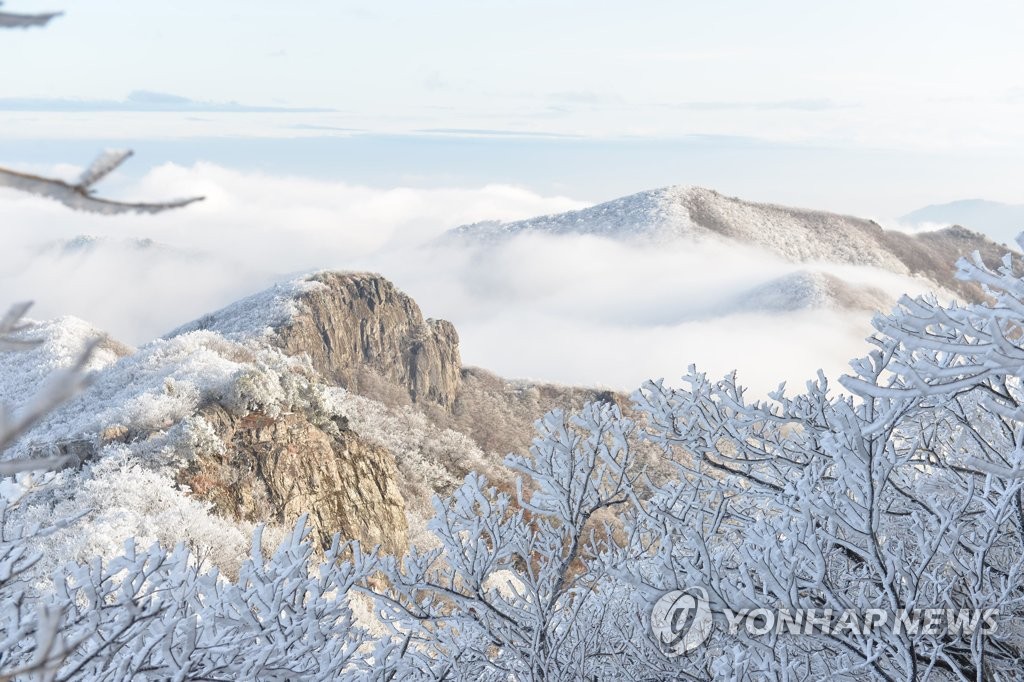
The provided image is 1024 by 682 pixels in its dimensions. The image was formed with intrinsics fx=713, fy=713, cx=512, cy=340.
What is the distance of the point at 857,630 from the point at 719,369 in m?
74.3

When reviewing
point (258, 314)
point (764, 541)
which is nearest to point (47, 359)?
point (258, 314)

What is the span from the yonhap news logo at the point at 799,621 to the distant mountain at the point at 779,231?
333ft

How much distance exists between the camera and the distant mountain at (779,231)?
97438 mm

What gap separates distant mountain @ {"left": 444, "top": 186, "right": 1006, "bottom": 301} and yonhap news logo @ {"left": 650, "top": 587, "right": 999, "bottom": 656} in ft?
333

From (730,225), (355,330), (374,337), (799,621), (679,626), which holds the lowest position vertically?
(730,225)

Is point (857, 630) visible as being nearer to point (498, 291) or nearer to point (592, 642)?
point (592, 642)

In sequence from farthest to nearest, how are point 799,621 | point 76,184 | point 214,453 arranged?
point 214,453 < point 799,621 < point 76,184

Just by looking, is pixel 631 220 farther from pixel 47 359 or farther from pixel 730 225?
pixel 47 359

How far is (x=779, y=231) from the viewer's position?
339 ft

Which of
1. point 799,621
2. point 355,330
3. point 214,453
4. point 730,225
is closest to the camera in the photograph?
point 799,621

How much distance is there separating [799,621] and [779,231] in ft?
356

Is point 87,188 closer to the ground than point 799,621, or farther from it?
farther from it

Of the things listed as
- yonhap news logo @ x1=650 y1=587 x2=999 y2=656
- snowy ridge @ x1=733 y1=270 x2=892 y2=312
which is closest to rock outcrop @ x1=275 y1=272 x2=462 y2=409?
yonhap news logo @ x1=650 y1=587 x2=999 y2=656

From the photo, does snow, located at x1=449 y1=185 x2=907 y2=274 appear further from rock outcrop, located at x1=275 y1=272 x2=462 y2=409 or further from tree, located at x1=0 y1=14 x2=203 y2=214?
tree, located at x1=0 y1=14 x2=203 y2=214
